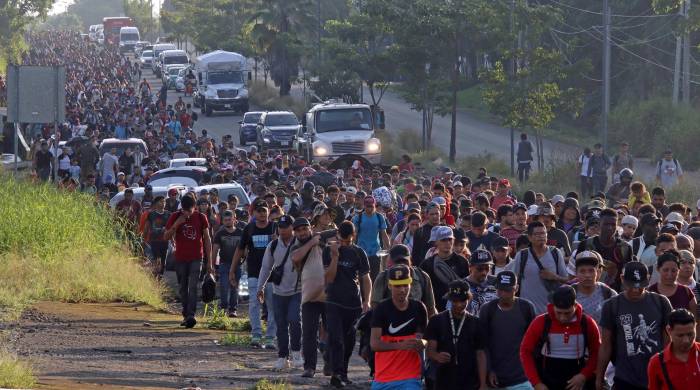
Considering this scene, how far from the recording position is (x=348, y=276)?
13430mm

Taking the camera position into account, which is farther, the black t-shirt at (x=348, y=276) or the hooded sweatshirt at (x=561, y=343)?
the black t-shirt at (x=348, y=276)

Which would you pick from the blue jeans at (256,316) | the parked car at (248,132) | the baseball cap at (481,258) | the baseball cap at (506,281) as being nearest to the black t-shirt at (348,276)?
the baseball cap at (481,258)

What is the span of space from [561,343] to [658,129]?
38.5 m

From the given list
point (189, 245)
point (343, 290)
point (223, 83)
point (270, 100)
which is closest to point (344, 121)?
point (189, 245)

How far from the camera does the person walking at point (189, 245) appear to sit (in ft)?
57.2

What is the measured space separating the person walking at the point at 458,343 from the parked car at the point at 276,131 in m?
39.5

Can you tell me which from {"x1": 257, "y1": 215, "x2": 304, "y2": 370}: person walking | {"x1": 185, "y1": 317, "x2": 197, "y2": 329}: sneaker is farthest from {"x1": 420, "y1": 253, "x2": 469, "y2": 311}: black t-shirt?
{"x1": 185, "y1": 317, "x2": 197, "y2": 329}: sneaker

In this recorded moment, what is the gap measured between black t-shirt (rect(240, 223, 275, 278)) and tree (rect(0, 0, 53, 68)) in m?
72.6

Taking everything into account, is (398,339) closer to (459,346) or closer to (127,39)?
(459,346)

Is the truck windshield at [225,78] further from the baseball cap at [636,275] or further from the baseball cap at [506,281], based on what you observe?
the baseball cap at [636,275]

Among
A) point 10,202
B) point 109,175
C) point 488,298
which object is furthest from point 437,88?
point 488,298

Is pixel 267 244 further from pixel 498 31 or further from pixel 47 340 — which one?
→ pixel 498 31

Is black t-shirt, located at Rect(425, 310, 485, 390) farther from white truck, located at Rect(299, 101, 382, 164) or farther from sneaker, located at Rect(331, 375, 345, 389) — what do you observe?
white truck, located at Rect(299, 101, 382, 164)

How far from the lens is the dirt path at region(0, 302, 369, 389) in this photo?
44.2 ft
